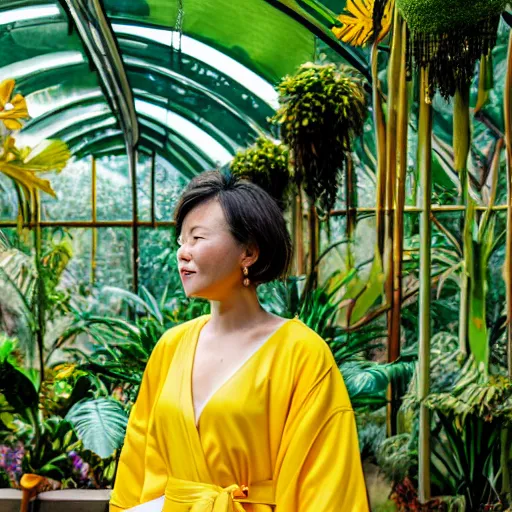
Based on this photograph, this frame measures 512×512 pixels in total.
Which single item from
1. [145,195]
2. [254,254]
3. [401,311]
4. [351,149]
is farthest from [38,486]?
[254,254]

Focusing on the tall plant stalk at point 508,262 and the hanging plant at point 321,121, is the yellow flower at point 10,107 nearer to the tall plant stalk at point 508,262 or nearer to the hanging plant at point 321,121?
the hanging plant at point 321,121

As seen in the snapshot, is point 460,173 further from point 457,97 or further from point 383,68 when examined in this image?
point 383,68

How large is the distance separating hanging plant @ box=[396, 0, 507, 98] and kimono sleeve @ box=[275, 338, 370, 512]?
2.07m

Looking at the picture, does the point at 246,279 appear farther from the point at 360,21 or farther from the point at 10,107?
the point at 10,107

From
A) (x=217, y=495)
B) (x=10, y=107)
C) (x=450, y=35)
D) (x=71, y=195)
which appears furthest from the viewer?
(x=71, y=195)

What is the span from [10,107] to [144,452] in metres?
2.69

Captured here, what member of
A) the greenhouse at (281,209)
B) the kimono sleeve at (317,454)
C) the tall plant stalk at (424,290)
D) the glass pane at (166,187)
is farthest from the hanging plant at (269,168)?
the kimono sleeve at (317,454)

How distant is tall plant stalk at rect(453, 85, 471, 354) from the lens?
4281 millimetres

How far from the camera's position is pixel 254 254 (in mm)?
2240

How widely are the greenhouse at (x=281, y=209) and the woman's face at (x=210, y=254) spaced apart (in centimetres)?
217

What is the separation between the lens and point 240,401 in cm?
209

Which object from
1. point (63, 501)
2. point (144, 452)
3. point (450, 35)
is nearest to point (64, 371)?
point (63, 501)

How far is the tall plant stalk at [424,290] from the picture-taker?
4.31m

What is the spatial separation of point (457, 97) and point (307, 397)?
2.63m
